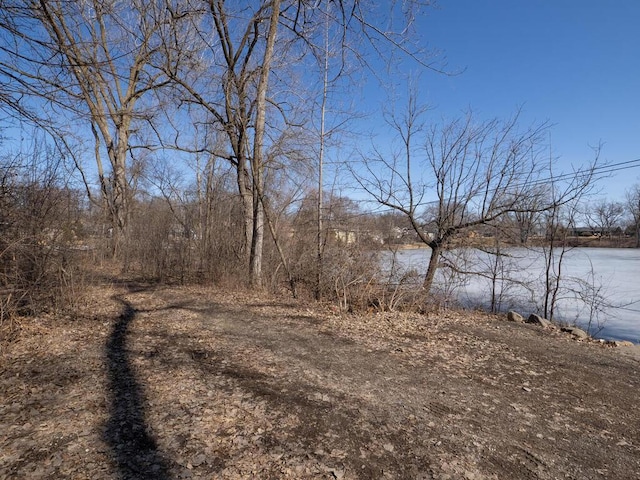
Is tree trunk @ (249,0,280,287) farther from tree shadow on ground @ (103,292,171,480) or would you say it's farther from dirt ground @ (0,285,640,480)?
tree shadow on ground @ (103,292,171,480)

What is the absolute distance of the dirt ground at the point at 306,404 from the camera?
2629 mm

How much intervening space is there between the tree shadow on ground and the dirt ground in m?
0.01

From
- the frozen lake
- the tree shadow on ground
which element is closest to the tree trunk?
the frozen lake

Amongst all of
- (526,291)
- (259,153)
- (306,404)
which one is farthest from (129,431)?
(526,291)

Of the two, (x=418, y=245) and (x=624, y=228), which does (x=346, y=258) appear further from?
(x=624, y=228)

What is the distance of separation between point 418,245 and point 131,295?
8673 millimetres

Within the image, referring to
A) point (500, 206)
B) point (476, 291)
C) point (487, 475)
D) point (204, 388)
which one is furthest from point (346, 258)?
point (476, 291)

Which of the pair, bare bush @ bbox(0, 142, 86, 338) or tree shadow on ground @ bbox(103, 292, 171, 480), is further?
bare bush @ bbox(0, 142, 86, 338)

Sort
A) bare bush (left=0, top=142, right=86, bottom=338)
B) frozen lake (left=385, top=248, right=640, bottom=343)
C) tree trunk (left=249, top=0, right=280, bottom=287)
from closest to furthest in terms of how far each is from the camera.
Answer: bare bush (left=0, top=142, right=86, bottom=338) < tree trunk (left=249, top=0, right=280, bottom=287) < frozen lake (left=385, top=248, right=640, bottom=343)

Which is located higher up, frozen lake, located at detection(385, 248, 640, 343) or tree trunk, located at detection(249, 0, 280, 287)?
tree trunk, located at detection(249, 0, 280, 287)

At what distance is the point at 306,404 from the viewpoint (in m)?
3.51

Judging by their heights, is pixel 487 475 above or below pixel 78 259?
below

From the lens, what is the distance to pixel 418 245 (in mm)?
12500

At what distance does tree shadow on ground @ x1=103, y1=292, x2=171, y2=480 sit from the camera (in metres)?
2.46
